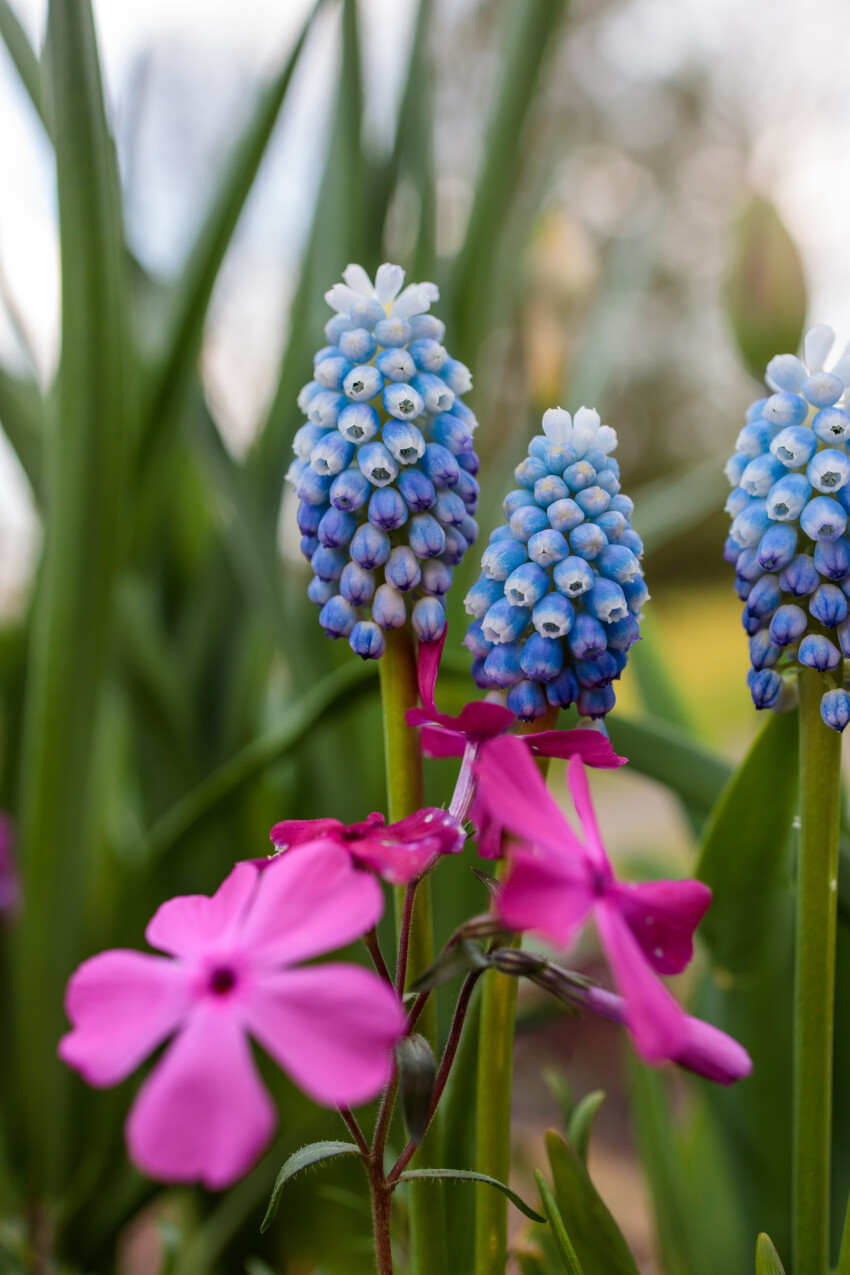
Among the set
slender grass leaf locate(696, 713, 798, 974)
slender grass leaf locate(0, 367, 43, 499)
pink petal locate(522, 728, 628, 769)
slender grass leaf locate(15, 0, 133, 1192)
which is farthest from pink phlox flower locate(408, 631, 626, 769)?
slender grass leaf locate(0, 367, 43, 499)

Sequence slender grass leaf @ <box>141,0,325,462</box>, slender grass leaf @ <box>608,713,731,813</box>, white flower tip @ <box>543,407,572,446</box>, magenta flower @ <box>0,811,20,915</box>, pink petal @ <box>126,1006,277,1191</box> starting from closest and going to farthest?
pink petal @ <box>126,1006,277,1191</box> → white flower tip @ <box>543,407,572,446</box> → slender grass leaf @ <box>608,713,731,813</box> → slender grass leaf @ <box>141,0,325,462</box> → magenta flower @ <box>0,811,20,915</box>

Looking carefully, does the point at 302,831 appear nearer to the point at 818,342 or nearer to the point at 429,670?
the point at 429,670

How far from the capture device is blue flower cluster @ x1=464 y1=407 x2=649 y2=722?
0.71 ft

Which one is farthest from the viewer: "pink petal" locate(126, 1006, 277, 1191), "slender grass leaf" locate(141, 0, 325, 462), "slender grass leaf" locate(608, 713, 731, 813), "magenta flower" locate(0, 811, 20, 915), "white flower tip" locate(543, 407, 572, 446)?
"magenta flower" locate(0, 811, 20, 915)

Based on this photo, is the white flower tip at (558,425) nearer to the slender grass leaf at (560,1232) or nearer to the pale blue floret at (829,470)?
the pale blue floret at (829,470)

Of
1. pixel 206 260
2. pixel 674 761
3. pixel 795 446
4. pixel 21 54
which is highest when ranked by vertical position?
pixel 21 54

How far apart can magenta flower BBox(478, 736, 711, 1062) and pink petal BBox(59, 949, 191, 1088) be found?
5 centimetres

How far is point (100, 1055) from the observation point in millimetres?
137

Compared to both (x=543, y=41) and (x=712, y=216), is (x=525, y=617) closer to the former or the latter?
(x=543, y=41)

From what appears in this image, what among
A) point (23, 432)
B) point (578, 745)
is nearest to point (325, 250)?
point (23, 432)

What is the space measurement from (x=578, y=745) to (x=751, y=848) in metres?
0.15

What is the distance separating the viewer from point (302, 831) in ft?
0.65

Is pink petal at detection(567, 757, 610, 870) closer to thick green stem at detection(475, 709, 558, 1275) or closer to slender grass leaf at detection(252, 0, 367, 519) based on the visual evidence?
thick green stem at detection(475, 709, 558, 1275)

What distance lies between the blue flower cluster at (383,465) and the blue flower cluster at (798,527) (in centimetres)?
7
